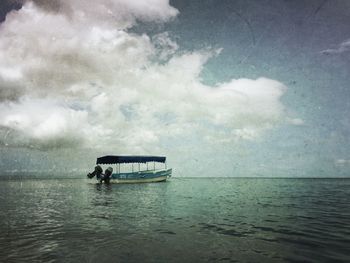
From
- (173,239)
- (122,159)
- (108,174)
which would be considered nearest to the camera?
(173,239)

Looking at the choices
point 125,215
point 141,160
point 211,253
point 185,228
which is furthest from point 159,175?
point 211,253

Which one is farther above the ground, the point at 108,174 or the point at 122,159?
the point at 122,159

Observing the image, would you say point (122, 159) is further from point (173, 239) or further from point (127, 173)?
point (173, 239)

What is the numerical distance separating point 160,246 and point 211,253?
1.81 m

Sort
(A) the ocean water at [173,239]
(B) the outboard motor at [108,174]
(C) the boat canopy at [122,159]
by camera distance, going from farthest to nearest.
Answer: (B) the outboard motor at [108,174], (C) the boat canopy at [122,159], (A) the ocean water at [173,239]

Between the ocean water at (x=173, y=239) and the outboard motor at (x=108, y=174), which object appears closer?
the ocean water at (x=173, y=239)

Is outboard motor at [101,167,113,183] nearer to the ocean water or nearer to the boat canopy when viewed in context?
the boat canopy

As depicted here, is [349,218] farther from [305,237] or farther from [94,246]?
[94,246]

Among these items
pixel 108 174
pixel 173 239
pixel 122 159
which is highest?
pixel 122 159

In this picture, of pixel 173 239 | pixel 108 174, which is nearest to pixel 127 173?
pixel 108 174

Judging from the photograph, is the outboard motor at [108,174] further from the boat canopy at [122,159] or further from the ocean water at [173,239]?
the ocean water at [173,239]

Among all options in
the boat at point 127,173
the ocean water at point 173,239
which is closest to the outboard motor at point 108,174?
the boat at point 127,173

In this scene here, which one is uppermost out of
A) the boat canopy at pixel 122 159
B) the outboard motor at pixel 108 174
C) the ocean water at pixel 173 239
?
the boat canopy at pixel 122 159

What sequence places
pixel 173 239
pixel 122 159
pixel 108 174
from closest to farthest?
pixel 173 239 → pixel 122 159 → pixel 108 174
